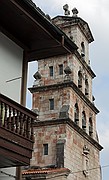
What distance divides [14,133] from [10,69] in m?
2.24

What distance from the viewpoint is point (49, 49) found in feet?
39.5

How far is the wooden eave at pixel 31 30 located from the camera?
393 inches

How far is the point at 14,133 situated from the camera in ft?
31.6

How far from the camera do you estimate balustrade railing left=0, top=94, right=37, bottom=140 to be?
31.1 feet

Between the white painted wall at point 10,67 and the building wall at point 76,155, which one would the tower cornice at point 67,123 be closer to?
the building wall at point 76,155

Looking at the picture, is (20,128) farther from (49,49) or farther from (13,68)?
(49,49)

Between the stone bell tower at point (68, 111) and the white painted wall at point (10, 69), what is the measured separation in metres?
16.4

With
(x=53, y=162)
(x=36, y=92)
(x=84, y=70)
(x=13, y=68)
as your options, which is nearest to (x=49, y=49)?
(x=13, y=68)

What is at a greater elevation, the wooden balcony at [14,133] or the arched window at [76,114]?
the arched window at [76,114]

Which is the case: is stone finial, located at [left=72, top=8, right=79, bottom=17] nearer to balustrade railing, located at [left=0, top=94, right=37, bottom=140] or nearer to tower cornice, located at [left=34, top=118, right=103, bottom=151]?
tower cornice, located at [left=34, top=118, right=103, bottom=151]

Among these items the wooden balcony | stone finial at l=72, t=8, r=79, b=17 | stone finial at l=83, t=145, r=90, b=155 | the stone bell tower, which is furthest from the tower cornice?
the wooden balcony

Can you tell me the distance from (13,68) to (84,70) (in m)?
22.3

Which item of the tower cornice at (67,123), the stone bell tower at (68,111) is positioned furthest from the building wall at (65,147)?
the tower cornice at (67,123)

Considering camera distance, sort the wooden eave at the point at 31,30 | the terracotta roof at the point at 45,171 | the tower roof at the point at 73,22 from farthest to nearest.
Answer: the tower roof at the point at 73,22 < the terracotta roof at the point at 45,171 < the wooden eave at the point at 31,30
